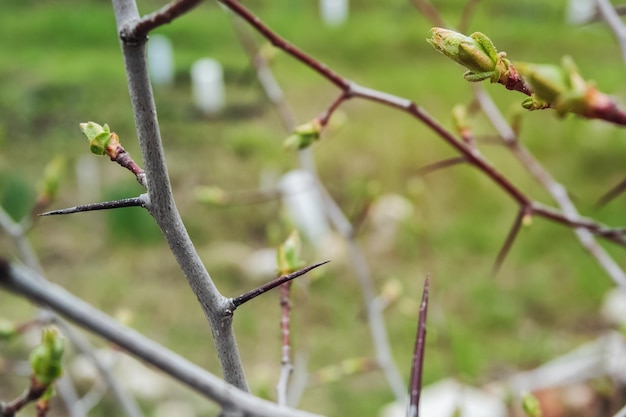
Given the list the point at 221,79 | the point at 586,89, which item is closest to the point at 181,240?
the point at 586,89

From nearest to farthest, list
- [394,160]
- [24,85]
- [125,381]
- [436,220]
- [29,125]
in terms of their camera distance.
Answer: [125,381], [436,220], [394,160], [29,125], [24,85]

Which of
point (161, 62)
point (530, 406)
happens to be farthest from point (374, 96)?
point (161, 62)

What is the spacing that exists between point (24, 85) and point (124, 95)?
58cm

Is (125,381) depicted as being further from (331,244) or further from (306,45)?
(306,45)

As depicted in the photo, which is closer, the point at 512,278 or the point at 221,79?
the point at 512,278

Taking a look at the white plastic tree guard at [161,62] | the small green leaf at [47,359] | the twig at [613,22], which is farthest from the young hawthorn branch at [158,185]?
the white plastic tree guard at [161,62]

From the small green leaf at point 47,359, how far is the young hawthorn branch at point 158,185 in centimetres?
12

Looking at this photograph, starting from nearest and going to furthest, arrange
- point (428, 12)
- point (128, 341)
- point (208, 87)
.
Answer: point (128, 341)
point (428, 12)
point (208, 87)

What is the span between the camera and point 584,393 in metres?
1.88

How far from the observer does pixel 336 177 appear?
9.97 ft

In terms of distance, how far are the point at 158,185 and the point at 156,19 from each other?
6 centimetres

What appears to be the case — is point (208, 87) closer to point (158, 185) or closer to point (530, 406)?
point (530, 406)

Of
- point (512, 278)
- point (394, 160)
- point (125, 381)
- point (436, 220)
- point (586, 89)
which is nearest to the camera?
point (586, 89)

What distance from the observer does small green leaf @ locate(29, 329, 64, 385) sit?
0.35 metres
